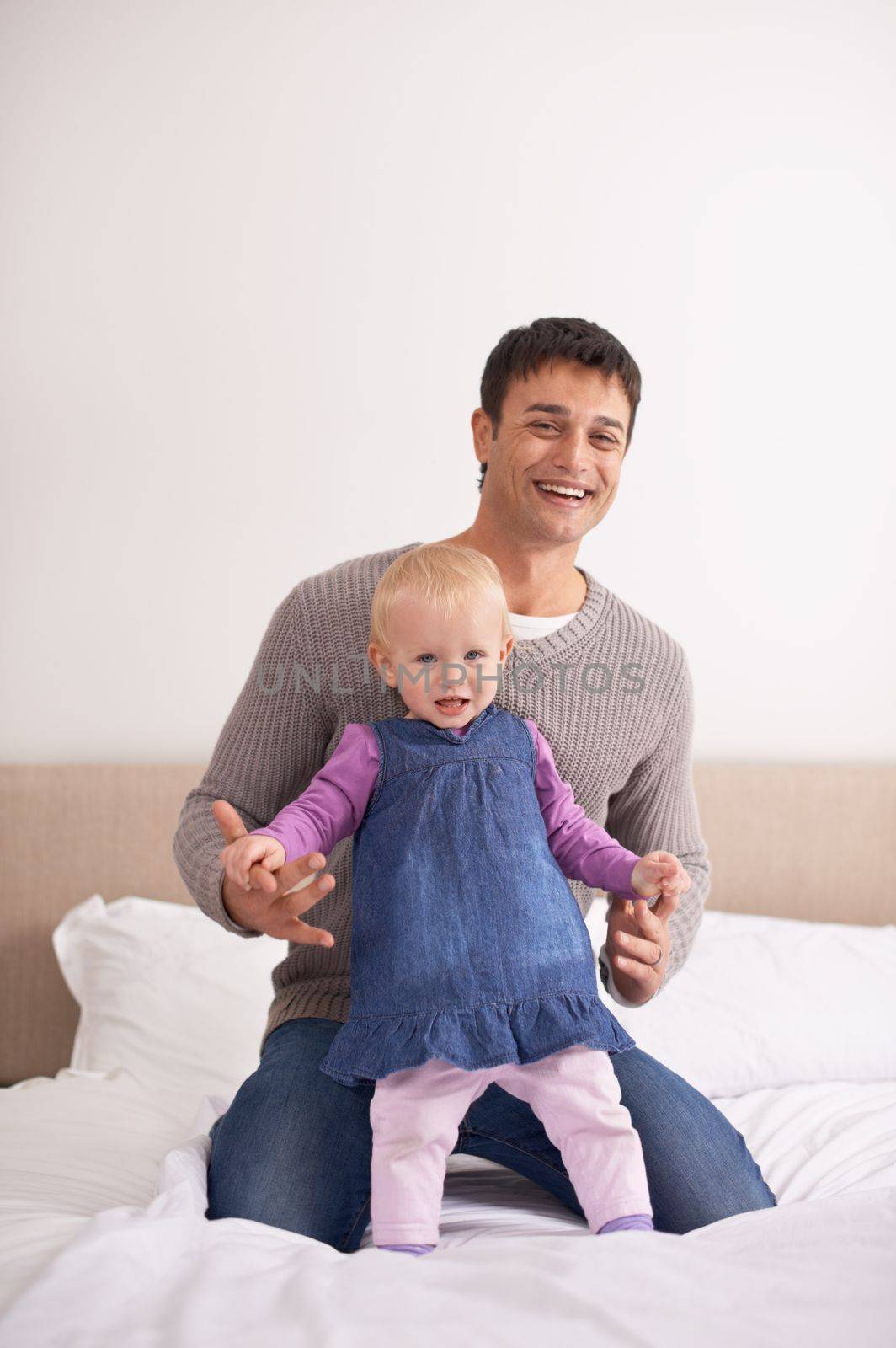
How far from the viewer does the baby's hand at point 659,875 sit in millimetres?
1120

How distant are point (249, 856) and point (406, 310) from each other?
1.71 m

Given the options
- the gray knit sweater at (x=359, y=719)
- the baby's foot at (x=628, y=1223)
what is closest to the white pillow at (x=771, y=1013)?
the gray knit sweater at (x=359, y=719)

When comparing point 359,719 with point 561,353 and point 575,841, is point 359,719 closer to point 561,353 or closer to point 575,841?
point 575,841

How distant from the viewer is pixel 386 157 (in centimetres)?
246

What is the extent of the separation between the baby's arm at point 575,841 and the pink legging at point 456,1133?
19 cm

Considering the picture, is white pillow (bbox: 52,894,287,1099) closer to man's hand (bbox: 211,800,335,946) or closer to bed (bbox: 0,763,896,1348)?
bed (bbox: 0,763,896,1348)

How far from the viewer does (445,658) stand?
122 centimetres

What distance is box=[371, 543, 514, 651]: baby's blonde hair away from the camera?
1.21 meters

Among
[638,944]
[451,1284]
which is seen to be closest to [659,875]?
[638,944]

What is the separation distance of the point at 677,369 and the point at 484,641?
158cm

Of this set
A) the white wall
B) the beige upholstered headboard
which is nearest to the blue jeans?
the beige upholstered headboard

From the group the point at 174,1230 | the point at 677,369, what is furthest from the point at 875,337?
the point at 174,1230

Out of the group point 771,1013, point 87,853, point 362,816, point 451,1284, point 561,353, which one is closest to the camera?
point 451,1284

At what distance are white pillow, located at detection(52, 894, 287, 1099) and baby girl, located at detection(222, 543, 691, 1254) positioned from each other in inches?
31.6
